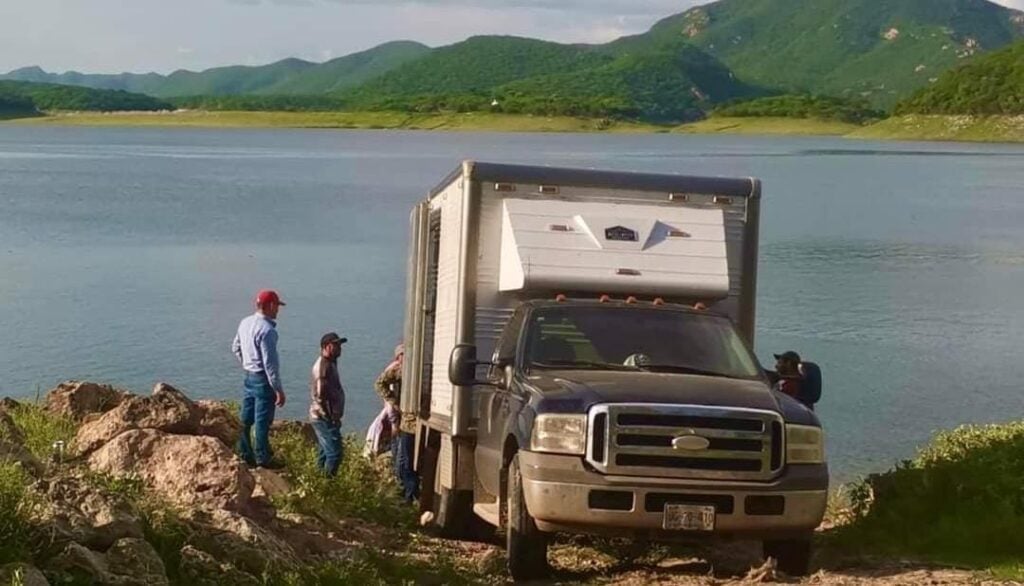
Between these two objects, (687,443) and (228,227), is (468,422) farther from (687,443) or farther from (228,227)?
(228,227)

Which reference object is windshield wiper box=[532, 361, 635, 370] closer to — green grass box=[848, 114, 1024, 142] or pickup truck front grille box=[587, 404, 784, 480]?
pickup truck front grille box=[587, 404, 784, 480]

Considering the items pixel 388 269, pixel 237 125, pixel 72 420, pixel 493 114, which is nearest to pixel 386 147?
pixel 493 114

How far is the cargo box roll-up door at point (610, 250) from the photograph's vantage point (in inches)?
407

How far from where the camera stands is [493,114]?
177875 millimetres

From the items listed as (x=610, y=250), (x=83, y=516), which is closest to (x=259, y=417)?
(x=610, y=250)

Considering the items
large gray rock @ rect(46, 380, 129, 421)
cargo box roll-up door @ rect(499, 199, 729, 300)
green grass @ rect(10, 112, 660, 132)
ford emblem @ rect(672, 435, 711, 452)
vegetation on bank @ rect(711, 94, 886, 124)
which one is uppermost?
cargo box roll-up door @ rect(499, 199, 729, 300)

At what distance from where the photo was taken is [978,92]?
160 m

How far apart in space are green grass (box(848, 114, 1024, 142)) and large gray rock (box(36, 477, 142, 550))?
149905 mm

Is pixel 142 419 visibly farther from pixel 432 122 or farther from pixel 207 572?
pixel 432 122

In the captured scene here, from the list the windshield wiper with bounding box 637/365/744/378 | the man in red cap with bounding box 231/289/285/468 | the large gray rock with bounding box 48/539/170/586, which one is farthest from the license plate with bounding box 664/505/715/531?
the man in red cap with bounding box 231/289/285/468

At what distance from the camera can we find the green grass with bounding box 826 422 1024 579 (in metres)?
10.1

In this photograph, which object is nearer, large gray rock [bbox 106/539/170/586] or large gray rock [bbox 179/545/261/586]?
large gray rock [bbox 106/539/170/586]

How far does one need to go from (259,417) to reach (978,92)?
157 meters

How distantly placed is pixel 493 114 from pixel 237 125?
3828cm
